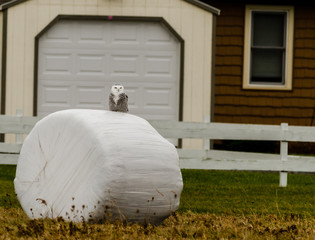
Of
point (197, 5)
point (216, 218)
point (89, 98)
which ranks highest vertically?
point (197, 5)

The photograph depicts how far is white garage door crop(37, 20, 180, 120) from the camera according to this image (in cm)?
1426

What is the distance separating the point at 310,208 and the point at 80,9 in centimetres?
747

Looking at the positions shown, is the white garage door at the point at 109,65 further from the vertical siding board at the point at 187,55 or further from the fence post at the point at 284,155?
the fence post at the point at 284,155

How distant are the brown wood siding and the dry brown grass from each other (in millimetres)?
9077

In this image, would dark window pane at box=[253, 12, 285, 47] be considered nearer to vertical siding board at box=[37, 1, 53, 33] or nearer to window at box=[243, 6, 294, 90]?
window at box=[243, 6, 294, 90]

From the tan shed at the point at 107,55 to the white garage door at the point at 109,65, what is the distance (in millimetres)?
20

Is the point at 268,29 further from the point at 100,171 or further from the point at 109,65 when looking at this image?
the point at 100,171

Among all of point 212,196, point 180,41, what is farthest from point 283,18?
point 212,196

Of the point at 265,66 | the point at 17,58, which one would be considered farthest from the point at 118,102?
the point at 265,66

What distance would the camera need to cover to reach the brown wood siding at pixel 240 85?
15859 mm

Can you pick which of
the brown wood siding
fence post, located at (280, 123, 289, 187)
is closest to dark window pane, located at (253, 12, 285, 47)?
the brown wood siding

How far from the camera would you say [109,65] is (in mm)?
14367

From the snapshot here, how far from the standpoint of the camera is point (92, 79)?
14328mm

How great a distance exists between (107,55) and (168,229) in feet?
28.2
